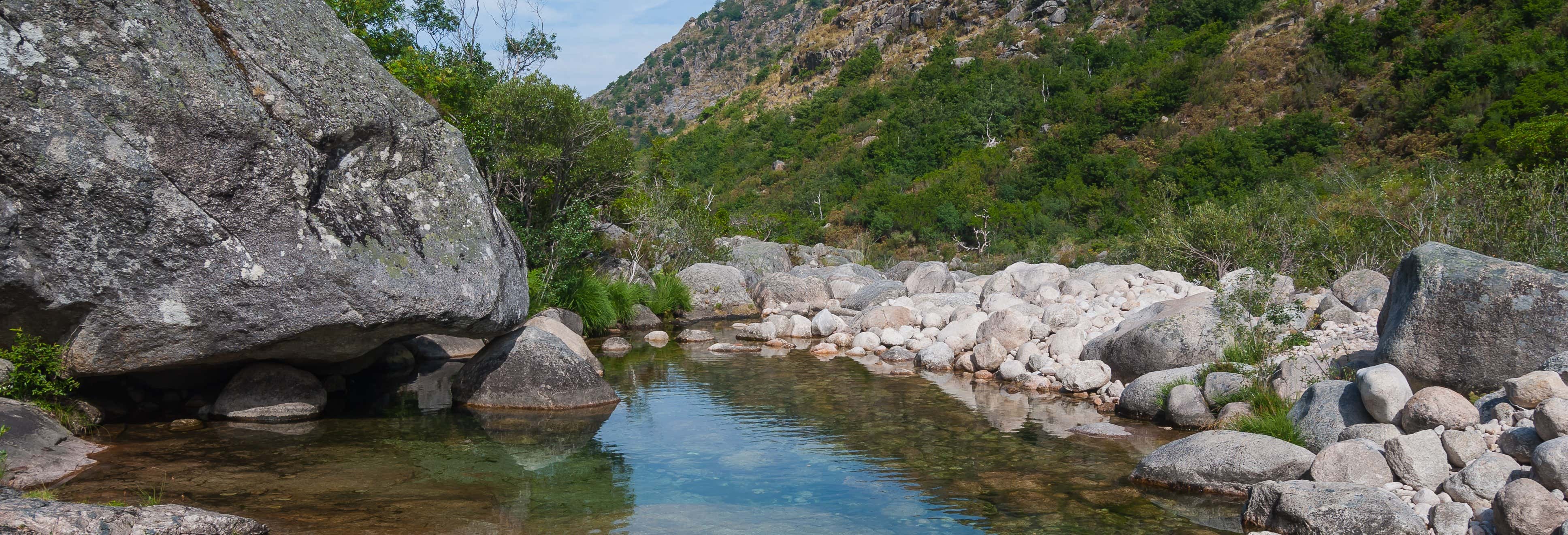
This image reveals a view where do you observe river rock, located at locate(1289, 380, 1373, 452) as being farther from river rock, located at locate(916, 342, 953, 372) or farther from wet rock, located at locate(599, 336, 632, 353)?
wet rock, located at locate(599, 336, 632, 353)

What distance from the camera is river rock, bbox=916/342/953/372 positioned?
15758mm

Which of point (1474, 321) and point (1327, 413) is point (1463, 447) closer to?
point (1327, 413)

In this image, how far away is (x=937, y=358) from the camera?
52.2ft

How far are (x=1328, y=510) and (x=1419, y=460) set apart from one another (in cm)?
133

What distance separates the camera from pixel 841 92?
6788cm

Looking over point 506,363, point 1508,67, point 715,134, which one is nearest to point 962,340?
point 506,363

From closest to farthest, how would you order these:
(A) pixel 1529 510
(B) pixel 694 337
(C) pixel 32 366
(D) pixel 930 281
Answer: (A) pixel 1529 510, (C) pixel 32 366, (B) pixel 694 337, (D) pixel 930 281

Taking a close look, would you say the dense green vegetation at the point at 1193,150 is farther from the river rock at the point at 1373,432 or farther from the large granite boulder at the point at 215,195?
the large granite boulder at the point at 215,195

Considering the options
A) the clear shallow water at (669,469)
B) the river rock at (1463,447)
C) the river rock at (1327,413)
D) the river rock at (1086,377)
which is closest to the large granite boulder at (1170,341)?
the river rock at (1086,377)

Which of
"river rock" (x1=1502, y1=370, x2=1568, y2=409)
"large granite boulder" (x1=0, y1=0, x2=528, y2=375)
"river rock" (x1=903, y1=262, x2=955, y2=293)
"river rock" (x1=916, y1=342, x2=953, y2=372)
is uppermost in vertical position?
"large granite boulder" (x1=0, y1=0, x2=528, y2=375)

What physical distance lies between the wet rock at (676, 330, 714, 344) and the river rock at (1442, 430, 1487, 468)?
14358 millimetres

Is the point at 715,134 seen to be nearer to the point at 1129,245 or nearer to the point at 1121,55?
the point at 1121,55

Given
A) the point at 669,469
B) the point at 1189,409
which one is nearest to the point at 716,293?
the point at 669,469

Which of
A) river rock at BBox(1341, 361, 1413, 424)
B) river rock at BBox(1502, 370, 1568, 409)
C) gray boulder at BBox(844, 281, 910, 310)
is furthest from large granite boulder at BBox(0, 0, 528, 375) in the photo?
gray boulder at BBox(844, 281, 910, 310)
